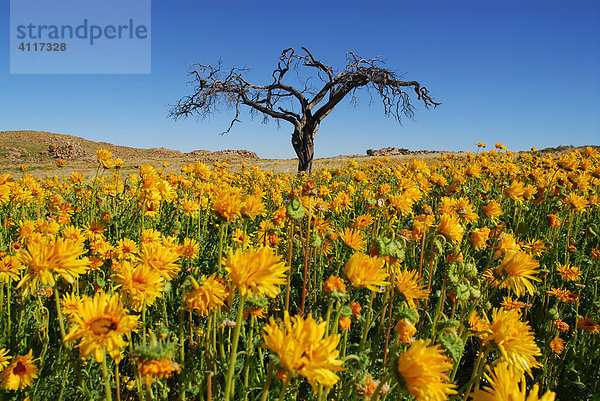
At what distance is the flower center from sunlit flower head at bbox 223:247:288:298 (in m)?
0.45

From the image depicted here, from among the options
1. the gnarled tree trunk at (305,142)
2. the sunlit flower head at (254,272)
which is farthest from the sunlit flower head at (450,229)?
the gnarled tree trunk at (305,142)

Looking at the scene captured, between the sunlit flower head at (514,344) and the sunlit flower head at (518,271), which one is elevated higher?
the sunlit flower head at (518,271)

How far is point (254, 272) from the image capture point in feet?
3.76

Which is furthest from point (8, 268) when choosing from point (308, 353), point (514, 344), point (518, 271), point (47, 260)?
point (518, 271)

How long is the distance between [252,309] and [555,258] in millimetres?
3685

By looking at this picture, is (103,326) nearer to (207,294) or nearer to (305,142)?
(207,294)

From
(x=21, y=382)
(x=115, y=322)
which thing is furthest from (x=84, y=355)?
(x=21, y=382)

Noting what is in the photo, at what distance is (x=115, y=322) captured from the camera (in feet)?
3.84

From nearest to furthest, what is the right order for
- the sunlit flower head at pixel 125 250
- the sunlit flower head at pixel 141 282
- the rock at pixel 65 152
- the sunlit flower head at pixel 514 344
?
the sunlit flower head at pixel 514 344 → the sunlit flower head at pixel 141 282 → the sunlit flower head at pixel 125 250 → the rock at pixel 65 152

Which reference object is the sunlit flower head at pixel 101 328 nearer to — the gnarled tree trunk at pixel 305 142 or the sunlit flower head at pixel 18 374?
the sunlit flower head at pixel 18 374

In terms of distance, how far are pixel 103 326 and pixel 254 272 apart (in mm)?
563

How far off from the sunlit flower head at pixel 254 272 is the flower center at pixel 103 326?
1.46 ft

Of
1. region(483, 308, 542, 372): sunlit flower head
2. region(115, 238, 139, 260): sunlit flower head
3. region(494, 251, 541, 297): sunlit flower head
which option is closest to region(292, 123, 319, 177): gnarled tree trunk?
region(115, 238, 139, 260): sunlit flower head

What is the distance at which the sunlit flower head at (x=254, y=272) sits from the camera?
44.3 inches
